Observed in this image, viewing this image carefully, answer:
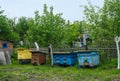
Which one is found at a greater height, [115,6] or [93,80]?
[115,6]

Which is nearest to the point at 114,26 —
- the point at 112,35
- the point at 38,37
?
the point at 112,35

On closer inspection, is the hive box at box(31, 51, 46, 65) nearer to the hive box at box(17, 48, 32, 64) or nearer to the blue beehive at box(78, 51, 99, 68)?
the hive box at box(17, 48, 32, 64)

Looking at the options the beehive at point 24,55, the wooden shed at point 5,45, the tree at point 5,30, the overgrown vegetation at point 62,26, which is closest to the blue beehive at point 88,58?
the overgrown vegetation at point 62,26

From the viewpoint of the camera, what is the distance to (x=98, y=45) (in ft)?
60.1

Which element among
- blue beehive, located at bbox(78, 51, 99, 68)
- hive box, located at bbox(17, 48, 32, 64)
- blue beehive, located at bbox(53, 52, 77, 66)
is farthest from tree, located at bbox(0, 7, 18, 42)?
blue beehive, located at bbox(78, 51, 99, 68)

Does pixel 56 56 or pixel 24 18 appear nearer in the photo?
pixel 56 56

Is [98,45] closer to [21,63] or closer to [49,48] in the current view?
[49,48]

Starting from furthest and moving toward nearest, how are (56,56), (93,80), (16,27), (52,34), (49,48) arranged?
(16,27) < (49,48) < (52,34) < (56,56) < (93,80)

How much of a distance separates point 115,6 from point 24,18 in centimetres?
3392

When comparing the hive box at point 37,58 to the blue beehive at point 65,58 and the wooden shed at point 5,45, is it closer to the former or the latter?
the blue beehive at point 65,58

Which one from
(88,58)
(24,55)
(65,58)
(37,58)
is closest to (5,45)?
(24,55)

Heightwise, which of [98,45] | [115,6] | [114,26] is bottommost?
[98,45]

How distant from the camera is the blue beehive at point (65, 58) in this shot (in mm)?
17517

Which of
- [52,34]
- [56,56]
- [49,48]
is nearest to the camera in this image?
[56,56]
